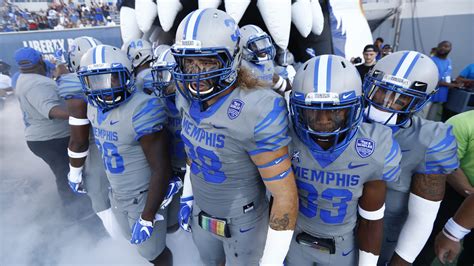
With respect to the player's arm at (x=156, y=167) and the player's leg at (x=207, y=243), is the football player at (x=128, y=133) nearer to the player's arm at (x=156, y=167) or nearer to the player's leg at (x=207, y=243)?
the player's arm at (x=156, y=167)

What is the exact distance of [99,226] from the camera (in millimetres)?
2809

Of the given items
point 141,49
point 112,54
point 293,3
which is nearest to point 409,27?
point 293,3

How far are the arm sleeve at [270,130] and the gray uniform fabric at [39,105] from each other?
208 centimetres

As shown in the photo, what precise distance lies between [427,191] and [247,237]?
852 mm

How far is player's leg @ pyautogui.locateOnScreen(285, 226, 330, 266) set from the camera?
4.42 feet

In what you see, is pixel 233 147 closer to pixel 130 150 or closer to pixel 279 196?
pixel 279 196

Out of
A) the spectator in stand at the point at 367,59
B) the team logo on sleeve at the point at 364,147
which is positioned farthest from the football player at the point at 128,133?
the spectator in stand at the point at 367,59

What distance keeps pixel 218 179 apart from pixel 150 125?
521 millimetres

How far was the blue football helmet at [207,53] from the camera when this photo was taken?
46.4 inches

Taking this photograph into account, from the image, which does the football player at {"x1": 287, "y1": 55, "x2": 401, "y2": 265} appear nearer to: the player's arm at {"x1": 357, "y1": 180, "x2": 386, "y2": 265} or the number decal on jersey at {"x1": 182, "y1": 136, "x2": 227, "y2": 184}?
the player's arm at {"x1": 357, "y1": 180, "x2": 386, "y2": 265}

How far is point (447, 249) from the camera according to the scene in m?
1.49

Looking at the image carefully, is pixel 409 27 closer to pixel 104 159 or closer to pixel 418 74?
pixel 418 74

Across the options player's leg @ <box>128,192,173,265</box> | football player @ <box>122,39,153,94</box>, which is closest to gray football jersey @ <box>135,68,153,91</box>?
football player @ <box>122,39,153,94</box>

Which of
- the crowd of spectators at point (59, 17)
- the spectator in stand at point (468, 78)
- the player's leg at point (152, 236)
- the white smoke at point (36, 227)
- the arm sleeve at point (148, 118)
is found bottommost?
the white smoke at point (36, 227)
